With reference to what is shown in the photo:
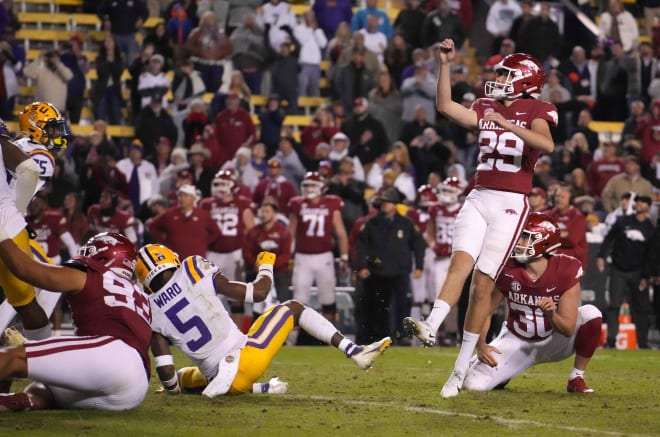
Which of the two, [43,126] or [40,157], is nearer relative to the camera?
[40,157]

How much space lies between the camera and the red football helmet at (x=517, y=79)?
7.85 metres

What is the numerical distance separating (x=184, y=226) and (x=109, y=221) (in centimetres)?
126

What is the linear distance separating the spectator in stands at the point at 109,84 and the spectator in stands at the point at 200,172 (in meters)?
2.31

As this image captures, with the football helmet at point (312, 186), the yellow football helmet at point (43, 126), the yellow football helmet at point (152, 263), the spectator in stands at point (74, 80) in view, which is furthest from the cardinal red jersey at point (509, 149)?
the spectator in stands at point (74, 80)

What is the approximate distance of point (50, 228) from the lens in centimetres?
1492

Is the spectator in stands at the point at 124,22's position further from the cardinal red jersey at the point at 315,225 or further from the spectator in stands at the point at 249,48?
the cardinal red jersey at the point at 315,225

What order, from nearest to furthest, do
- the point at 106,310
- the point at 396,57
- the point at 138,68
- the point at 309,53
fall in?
1. the point at 106,310
2. the point at 138,68
3. the point at 396,57
4. the point at 309,53

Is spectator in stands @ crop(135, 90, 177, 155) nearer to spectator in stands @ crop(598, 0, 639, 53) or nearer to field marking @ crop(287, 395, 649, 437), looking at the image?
spectator in stands @ crop(598, 0, 639, 53)

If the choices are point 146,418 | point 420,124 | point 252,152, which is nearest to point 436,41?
point 420,124

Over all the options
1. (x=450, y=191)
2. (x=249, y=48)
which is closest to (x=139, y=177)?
(x=249, y=48)

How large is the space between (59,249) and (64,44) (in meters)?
4.56

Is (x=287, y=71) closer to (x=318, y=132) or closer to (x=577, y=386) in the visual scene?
(x=318, y=132)

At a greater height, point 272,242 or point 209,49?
point 209,49

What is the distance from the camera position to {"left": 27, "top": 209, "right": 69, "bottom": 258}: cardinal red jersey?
14.8m
